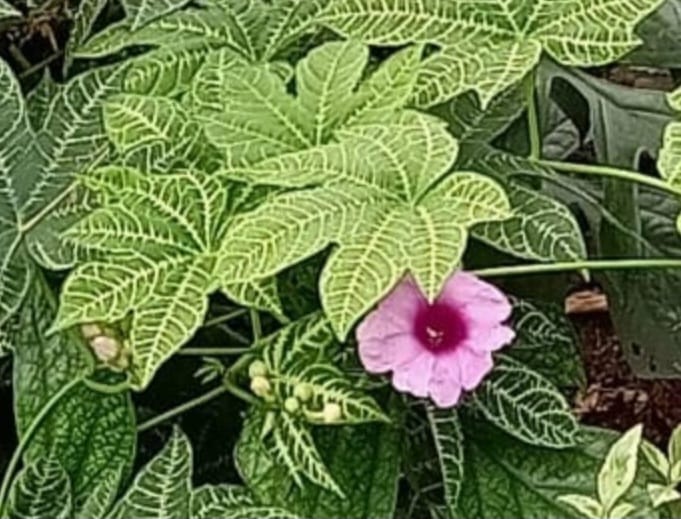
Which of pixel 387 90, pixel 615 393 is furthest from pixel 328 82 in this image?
pixel 615 393

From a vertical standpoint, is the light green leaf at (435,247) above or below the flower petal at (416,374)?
above

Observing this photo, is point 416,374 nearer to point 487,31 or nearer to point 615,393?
point 487,31

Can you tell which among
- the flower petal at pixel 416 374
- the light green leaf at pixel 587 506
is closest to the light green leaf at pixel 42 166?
the flower petal at pixel 416 374

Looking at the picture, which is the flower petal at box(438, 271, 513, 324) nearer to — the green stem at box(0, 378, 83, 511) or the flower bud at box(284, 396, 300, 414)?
the flower bud at box(284, 396, 300, 414)

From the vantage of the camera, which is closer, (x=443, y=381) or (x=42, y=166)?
(x=443, y=381)

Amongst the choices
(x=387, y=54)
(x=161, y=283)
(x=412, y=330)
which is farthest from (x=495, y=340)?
(x=387, y=54)

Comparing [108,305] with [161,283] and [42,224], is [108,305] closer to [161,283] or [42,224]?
[161,283]

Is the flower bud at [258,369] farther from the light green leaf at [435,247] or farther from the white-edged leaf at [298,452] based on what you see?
the light green leaf at [435,247]
